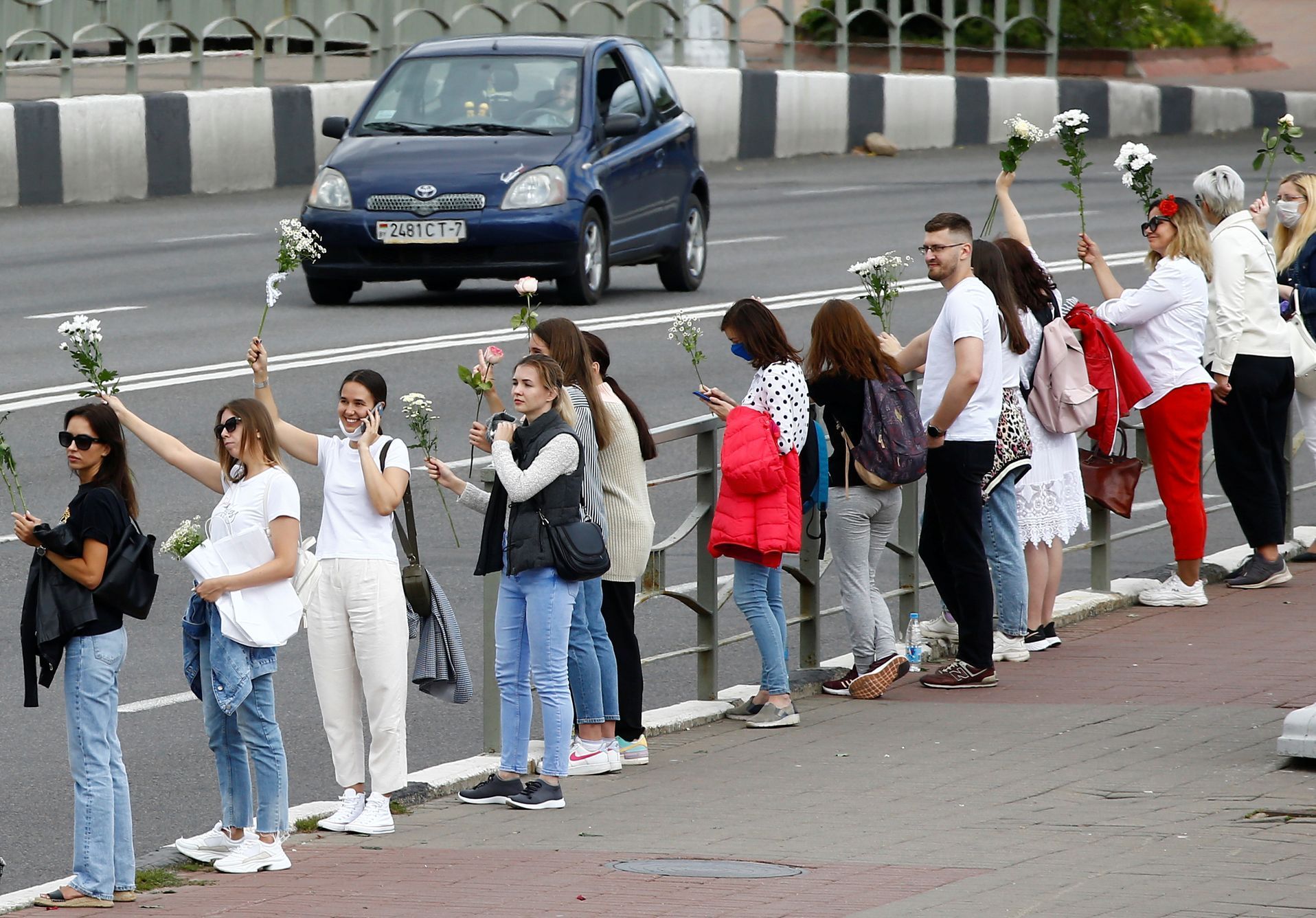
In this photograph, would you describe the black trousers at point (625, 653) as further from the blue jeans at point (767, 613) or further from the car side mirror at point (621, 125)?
the car side mirror at point (621, 125)

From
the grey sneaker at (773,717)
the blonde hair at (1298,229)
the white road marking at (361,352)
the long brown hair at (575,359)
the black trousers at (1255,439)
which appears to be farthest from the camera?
the white road marking at (361,352)

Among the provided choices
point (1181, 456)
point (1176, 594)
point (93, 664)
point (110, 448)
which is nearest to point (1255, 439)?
point (1181, 456)

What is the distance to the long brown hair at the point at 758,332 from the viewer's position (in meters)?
8.52

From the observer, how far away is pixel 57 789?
7773 millimetres

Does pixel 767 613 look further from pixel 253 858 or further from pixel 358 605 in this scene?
pixel 253 858

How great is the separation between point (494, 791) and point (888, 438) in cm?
219

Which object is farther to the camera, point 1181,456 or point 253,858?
point 1181,456

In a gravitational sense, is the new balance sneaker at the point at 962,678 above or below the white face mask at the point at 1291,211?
below

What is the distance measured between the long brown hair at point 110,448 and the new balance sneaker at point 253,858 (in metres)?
1.03

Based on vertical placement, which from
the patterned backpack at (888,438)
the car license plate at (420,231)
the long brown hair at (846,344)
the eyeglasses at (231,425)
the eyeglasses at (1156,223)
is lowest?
the car license plate at (420,231)

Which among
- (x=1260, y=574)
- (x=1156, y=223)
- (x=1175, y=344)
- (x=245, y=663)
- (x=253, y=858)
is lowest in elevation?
(x=1260, y=574)

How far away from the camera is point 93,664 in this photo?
6.55 meters

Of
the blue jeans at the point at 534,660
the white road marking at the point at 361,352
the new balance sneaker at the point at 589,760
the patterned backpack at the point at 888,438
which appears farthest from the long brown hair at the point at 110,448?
the white road marking at the point at 361,352

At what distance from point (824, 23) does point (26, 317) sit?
2151 cm
